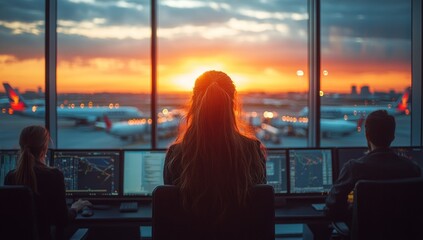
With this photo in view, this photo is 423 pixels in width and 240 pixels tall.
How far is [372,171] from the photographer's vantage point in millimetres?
2582

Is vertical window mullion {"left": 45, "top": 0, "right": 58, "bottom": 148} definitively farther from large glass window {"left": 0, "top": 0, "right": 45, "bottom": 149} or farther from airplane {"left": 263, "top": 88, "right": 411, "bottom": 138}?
airplane {"left": 263, "top": 88, "right": 411, "bottom": 138}

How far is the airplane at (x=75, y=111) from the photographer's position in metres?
4.46

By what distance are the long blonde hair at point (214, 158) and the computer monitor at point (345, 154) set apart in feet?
5.26

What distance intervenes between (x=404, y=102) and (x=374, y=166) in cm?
258

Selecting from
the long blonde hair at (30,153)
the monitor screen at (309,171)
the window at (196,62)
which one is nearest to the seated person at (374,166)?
the monitor screen at (309,171)

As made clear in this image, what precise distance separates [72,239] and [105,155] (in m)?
0.82

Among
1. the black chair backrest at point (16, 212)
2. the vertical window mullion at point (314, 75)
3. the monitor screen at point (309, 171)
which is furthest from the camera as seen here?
the vertical window mullion at point (314, 75)

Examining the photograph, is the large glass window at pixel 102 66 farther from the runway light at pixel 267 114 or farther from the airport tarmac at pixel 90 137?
the runway light at pixel 267 114

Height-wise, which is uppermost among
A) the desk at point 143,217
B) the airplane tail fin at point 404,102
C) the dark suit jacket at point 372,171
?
the airplane tail fin at point 404,102

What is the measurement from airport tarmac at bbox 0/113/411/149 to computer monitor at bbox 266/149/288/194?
611mm

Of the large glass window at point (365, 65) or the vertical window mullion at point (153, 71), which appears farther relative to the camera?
the large glass window at point (365, 65)

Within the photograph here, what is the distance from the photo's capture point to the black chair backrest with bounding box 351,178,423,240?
7.45ft

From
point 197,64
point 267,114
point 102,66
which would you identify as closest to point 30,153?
point 102,66

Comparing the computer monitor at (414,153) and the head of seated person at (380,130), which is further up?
the head of seated person at (380,130)
